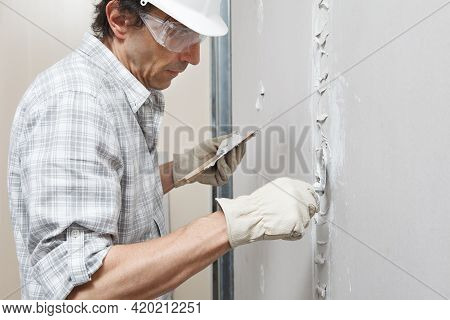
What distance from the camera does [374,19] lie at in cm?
88

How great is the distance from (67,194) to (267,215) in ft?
1.40

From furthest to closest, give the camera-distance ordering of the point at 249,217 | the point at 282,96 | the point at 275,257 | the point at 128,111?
the point at 275,257
the point at 282,96
the point at 128,111
the point at 249,217

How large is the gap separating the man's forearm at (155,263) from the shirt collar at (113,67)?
370 mm

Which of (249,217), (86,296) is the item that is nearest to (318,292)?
(249,217)

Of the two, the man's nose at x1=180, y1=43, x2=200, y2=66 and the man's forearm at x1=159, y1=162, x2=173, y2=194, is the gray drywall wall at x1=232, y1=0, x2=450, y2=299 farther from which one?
the man's forearm at x1=159, y1=162, x2=173, y2=194

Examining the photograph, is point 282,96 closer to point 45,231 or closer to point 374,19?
point 374,19

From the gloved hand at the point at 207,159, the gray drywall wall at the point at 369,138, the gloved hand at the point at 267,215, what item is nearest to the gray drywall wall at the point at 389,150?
the gray drywall wall at the point at 369,138

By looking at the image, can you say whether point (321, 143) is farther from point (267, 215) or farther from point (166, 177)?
point (166, 177)

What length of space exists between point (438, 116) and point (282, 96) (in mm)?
874

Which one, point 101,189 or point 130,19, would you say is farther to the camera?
point 130,19

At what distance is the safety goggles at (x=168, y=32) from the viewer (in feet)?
3.70

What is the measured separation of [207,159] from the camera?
1.68m

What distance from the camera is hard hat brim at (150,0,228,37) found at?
1106 millimetres

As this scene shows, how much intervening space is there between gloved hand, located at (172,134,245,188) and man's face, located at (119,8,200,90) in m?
0.38
